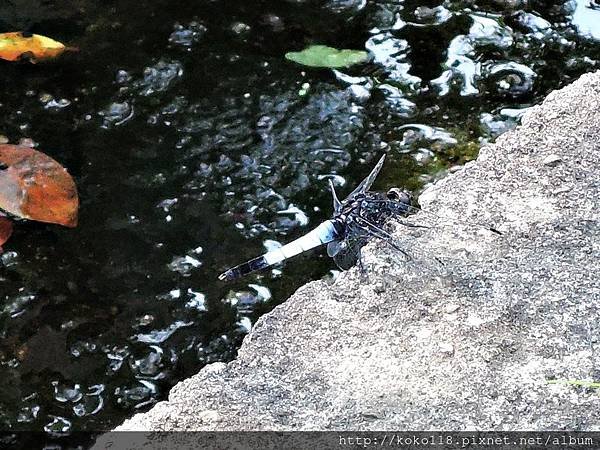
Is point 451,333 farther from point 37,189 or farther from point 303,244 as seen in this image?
point 37,189

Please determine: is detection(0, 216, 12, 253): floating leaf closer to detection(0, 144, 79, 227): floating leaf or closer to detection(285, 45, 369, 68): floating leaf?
detection(0, 144, 79, 227): floating leaf

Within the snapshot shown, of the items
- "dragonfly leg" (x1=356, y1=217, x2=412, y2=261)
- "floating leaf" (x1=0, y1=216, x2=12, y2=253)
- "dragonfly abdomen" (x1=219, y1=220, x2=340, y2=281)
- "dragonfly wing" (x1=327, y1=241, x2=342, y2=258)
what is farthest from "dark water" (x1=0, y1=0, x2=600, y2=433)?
"dragonfly leg" (x1=356, y1=217, x2=412, y2=261)

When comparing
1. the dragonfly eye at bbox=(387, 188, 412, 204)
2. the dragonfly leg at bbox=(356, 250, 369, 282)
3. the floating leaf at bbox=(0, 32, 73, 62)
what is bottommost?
the floating leaf at bbox=(0, 32, 73, 62)

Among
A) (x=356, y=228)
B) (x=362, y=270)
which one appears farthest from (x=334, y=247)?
(x=362, y=270)

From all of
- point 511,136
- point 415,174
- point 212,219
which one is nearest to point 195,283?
point 212,219

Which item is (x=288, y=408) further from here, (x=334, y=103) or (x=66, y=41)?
(x=66, y=41)

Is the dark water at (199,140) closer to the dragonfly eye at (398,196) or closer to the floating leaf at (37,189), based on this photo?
the floating leaf at (37,189)
